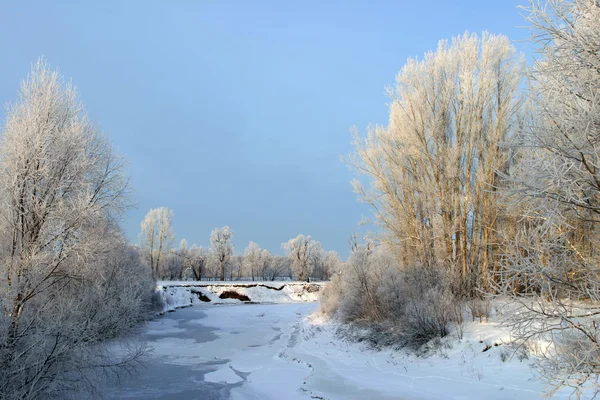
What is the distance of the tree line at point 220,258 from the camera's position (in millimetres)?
58531

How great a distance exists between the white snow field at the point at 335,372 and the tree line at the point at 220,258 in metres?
32.6

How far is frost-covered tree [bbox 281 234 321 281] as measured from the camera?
7812 centimetres

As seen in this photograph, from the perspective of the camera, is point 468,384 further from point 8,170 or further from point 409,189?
point 8,170

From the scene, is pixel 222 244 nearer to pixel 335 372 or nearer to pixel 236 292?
pixel 236 292

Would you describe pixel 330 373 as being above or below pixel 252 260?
below

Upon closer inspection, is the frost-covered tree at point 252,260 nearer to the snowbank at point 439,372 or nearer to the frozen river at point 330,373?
the frozen river at point 330,373

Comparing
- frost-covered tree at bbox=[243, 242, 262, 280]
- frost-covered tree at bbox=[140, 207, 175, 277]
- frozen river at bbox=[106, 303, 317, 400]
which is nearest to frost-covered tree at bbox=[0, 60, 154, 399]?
frozen river at bbox=[106, 303, 317, 400]

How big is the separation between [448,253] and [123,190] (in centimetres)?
958

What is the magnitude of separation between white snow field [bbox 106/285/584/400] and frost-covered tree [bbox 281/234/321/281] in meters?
62.3

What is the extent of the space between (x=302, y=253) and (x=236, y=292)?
34029mm

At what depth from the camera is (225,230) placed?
75.1 m

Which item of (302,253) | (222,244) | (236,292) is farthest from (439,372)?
(302,253)

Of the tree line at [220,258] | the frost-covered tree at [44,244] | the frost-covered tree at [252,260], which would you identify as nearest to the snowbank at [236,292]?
the tree line at [220,258]

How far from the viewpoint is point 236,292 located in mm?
45812
